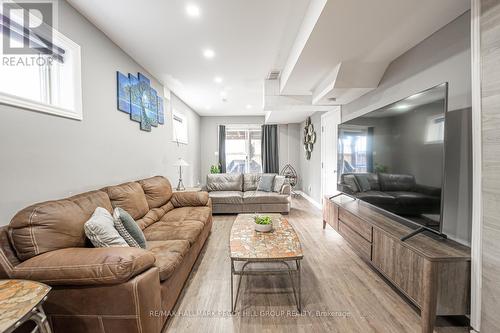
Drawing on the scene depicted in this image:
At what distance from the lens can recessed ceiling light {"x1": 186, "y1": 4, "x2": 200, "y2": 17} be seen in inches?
75.9

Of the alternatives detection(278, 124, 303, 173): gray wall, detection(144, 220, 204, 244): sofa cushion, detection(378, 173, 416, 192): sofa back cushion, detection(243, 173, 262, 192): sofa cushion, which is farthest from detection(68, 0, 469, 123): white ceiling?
detection(278, 124, 303, 173): gray wall

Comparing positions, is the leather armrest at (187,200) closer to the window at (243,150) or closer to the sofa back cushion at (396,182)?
the sofa back cushion at (396,182)

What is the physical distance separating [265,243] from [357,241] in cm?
118

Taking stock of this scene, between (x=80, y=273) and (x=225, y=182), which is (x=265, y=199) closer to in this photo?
(x=225, y=182)

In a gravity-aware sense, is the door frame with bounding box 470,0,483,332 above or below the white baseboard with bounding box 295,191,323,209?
above

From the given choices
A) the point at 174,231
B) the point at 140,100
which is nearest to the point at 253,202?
the point at 174,231

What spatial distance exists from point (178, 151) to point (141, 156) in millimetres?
1693

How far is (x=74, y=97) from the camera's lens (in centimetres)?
199

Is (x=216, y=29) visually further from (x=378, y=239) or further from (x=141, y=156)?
(x=378, y=239)

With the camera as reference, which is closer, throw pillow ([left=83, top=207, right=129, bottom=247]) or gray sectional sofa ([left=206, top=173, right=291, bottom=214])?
throw pillow ([left=83, top=207, right=129, bottom=247])

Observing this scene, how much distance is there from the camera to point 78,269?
1.21 meters

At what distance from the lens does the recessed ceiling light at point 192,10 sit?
1927mm

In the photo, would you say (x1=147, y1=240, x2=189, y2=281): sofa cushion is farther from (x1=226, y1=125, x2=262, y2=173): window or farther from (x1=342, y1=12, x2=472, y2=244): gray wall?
(x1=226, y1=125, x2=262, y2=173): window

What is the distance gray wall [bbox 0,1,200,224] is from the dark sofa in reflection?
3.02 metres
